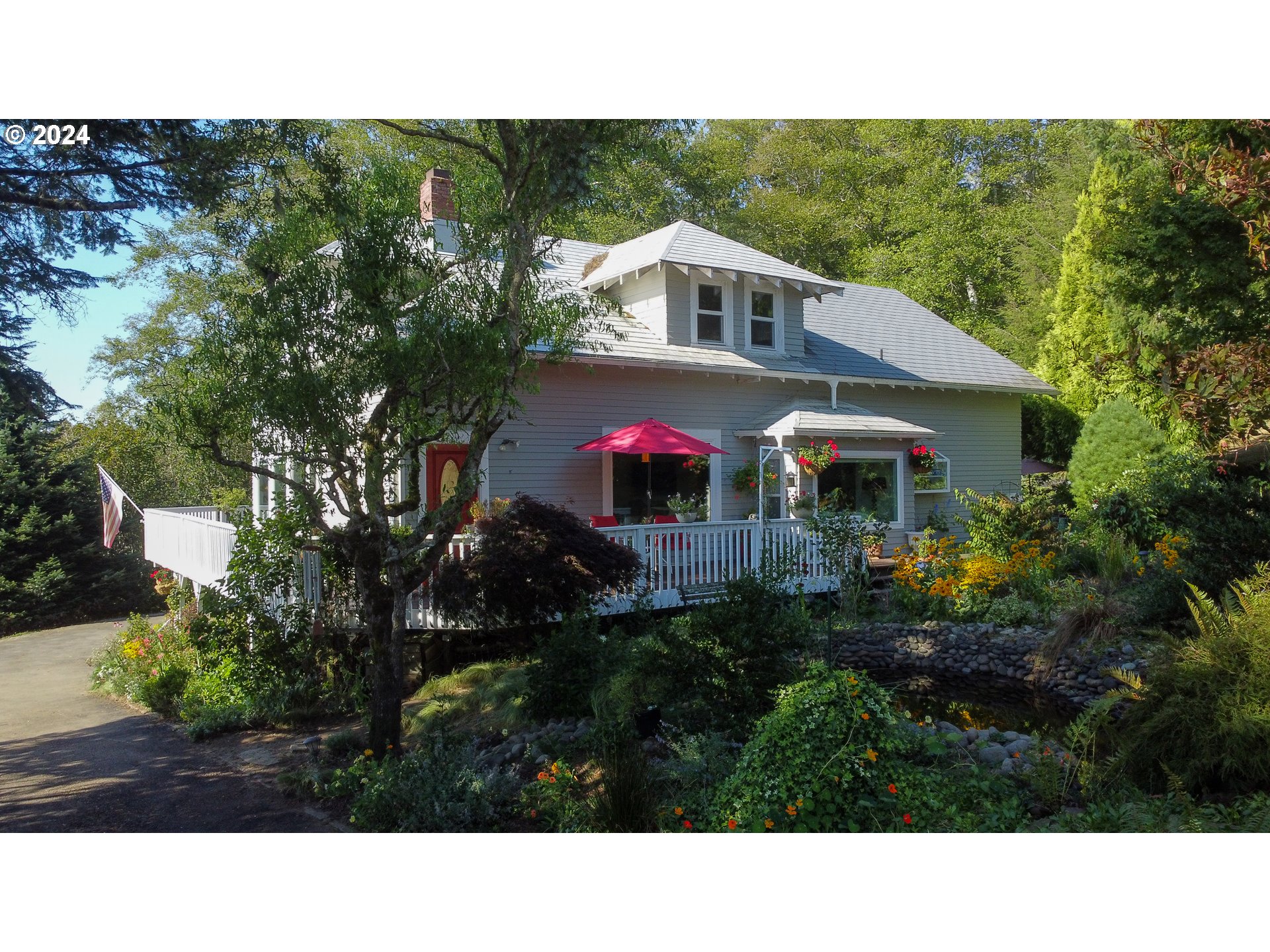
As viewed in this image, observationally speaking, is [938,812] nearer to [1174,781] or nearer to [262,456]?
[1174,781]

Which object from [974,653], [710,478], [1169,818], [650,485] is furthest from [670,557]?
[1169,818]

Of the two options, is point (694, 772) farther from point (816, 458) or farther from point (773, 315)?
point (773, 315)

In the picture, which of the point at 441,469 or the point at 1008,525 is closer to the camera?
the point at 1008,525

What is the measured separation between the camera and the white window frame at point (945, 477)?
14.8 meters

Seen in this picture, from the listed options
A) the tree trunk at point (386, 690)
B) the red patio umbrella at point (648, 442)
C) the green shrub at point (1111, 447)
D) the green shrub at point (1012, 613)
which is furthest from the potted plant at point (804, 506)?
the tree trunk at point (386, 690)

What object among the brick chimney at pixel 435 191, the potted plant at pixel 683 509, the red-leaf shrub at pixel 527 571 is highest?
the brick chimney at pixel 435 191

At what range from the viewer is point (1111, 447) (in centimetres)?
1509

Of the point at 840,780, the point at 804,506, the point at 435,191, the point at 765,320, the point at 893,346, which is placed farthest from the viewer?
the point at 893,346

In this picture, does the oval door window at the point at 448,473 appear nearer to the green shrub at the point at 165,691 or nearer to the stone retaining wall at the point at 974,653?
the green shrub at the point at 165,691

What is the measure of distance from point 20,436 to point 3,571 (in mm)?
3488

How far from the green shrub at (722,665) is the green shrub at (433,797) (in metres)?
1.24

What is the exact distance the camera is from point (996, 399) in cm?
1667

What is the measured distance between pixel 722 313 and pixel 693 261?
1.20m
